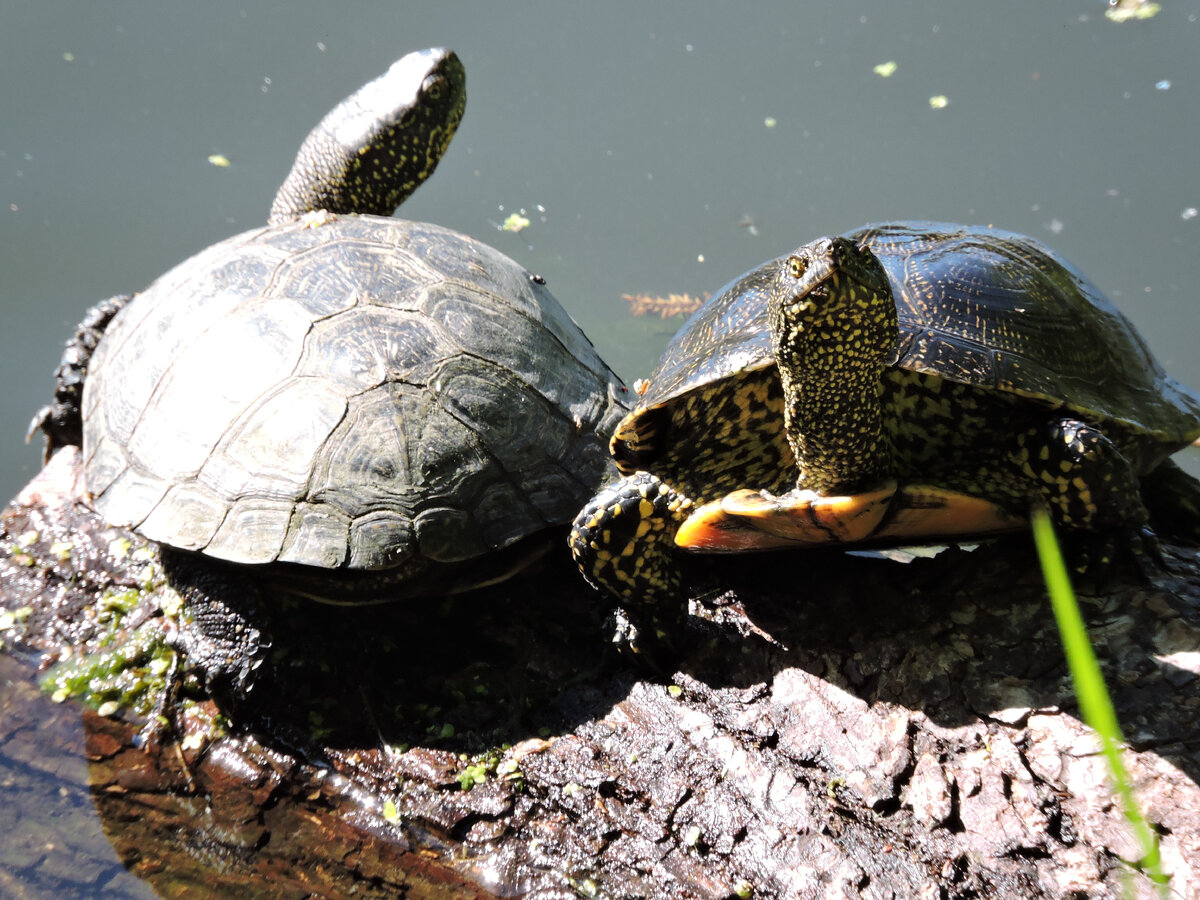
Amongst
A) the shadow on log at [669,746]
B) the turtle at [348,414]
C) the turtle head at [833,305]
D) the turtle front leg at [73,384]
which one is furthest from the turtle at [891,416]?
the turtle front leg at [73,384]

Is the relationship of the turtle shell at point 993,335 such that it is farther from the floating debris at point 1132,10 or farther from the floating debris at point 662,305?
the floating debris at point 1132,10

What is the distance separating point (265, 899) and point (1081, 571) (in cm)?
218

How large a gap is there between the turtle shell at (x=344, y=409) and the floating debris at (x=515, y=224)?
14.2 feet

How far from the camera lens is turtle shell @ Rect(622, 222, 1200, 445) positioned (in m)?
2.13

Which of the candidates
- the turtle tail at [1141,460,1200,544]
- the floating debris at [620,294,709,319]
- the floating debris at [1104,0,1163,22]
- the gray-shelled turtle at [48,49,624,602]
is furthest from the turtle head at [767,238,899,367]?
the floating debris at [1104,0,1163,22]

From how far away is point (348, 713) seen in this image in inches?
97.9

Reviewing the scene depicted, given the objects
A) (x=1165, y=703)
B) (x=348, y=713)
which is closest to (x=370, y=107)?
(x=348, y=713)

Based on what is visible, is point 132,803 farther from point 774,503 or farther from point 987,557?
point 987,557

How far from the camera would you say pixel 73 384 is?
11.4 ft

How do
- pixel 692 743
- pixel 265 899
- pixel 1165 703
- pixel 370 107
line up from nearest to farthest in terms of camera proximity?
pixel 1165 703 < pixel 265 899 < pixel 692 743 < pixel 370 107

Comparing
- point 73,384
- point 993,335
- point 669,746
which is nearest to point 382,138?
point 73,384

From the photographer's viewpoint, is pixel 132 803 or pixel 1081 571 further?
pixel 132 803

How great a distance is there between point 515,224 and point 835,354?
5918mm

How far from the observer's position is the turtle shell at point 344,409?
247 centimetres
